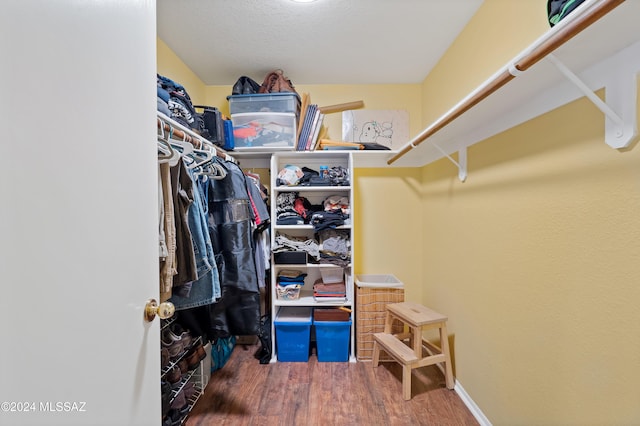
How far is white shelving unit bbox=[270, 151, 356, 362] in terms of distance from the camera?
6.95 ft

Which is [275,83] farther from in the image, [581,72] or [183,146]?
[581,72]

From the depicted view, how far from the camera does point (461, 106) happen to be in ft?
3.56

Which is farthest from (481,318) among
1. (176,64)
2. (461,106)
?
(176,64)

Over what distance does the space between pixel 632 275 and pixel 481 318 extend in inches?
31.9

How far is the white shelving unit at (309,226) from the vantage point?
6.95 feet

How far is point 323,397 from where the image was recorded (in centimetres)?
171

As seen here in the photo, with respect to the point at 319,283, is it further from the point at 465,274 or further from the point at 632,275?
the point at 632,275

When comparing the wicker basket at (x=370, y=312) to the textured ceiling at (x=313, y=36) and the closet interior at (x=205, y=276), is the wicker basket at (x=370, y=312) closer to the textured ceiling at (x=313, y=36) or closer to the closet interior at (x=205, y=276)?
the closet interior at (x=205, y=276)

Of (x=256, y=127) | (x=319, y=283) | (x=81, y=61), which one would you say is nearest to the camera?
(x=81, y=61)

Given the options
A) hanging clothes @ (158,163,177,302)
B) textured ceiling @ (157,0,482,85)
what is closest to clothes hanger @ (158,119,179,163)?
hanging clothes @ (158,163,177,302)

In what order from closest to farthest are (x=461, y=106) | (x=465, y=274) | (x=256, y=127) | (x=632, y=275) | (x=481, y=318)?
(x=632, y=275)
(x=461, y=106)
(x=481, y=318)
(x=465, y=274)
(x=256, y=127)

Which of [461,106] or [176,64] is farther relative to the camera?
[176,64]

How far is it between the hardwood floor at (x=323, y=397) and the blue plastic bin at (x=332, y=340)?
0.17 ft

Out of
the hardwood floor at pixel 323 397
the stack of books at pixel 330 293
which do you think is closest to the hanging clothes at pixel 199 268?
the hardwood floor at pixel 323 397
